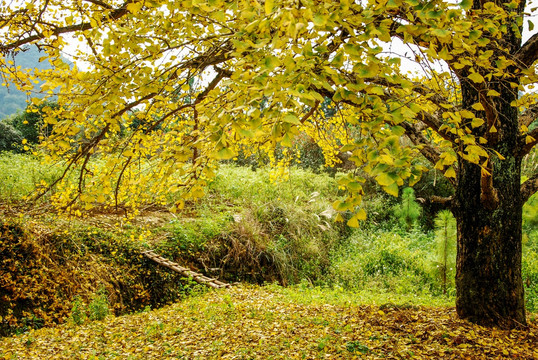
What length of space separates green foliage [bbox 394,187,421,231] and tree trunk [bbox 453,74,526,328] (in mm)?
7113

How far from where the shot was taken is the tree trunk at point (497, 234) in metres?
3.35

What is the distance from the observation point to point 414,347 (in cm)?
313

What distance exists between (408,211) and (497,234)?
7376 mm

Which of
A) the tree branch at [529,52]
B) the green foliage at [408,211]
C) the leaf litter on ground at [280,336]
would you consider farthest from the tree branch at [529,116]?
the green foliage at [408,211]

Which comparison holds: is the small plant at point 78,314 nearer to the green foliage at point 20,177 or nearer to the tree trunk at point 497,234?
the green foliage at point 20,177

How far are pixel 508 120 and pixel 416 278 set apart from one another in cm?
466

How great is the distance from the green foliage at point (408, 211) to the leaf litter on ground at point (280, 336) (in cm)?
611

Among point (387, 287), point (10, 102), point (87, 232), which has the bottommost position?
point (387, 287)

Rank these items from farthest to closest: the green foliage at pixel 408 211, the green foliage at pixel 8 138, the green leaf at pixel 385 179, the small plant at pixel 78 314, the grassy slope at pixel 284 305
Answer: the green foliage at pixel 8 138
the green foliage at pixel 408 211
the small plant at pixel 78 314
the grassy slope at pixel 284 305
the green leaf at pixel 385 179

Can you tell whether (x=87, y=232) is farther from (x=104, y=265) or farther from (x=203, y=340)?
(x=203, y=340)

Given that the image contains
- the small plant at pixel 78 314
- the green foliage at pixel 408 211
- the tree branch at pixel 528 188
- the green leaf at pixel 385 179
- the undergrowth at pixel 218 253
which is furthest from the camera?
the green foliage at pixel 408 211

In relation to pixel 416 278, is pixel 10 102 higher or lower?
higher

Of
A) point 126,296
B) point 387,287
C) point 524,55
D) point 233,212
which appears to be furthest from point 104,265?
point 524,55

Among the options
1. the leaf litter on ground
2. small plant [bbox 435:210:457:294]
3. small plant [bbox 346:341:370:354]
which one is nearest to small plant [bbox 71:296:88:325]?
the leaf litter on ground
